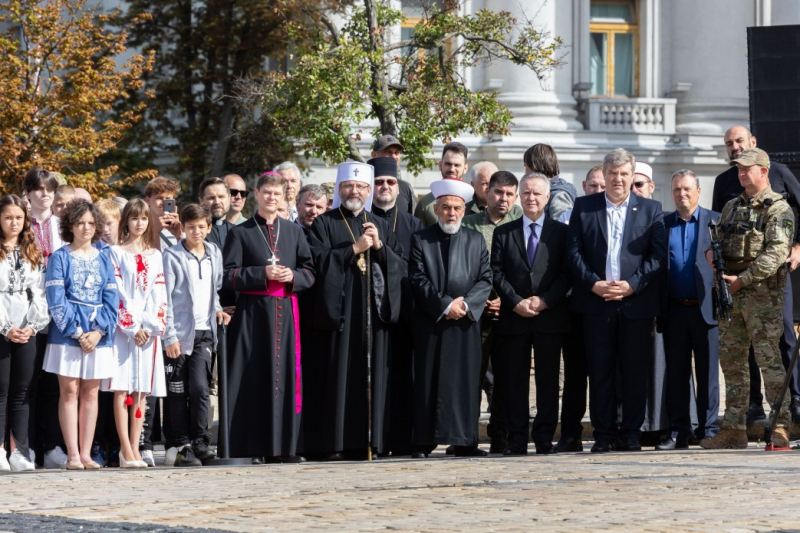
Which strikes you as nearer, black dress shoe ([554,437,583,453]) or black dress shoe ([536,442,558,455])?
black dress shoe ([536,442,558,455])

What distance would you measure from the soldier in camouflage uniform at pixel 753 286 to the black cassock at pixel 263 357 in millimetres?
3125

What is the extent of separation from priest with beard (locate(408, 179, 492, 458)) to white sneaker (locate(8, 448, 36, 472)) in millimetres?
2820

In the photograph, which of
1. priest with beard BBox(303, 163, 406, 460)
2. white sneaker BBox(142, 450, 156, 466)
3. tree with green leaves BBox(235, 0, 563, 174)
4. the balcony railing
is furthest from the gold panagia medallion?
the balcony railing

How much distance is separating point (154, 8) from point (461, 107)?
1297 centimetres

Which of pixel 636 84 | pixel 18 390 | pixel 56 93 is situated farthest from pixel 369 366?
pixel 636 84

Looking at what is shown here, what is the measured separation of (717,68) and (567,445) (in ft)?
74.0

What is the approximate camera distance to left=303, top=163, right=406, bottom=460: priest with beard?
41.4 ft

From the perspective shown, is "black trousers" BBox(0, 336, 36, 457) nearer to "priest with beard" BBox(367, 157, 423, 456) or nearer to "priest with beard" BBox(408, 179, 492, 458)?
"priest with beard" BBox(367, 157, 423, 456)

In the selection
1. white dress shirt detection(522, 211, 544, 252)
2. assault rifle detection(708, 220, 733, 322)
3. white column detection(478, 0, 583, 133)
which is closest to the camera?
assault rifle detection(708, 220, 733, 322)

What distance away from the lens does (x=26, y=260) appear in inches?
475

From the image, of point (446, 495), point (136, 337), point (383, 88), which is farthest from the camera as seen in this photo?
point (383, 88)

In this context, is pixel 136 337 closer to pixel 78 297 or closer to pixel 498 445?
pixel 78 297

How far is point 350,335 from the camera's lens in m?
12.8

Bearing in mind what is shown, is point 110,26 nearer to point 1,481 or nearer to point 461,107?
point 461,107
